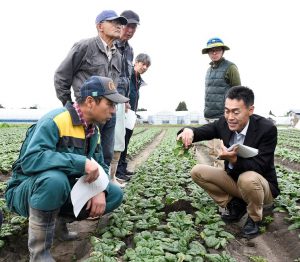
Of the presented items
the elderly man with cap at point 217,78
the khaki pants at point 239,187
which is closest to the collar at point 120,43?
the elderly man with cap at point 217,78

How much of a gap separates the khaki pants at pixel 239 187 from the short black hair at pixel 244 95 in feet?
2.39

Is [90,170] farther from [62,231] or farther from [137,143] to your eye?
[137,143]

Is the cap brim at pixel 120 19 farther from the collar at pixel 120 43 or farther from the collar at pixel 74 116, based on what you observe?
the collar at pixel 74 116

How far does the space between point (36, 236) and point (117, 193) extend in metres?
0.85

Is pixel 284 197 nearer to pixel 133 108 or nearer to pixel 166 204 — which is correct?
pixel 166 204

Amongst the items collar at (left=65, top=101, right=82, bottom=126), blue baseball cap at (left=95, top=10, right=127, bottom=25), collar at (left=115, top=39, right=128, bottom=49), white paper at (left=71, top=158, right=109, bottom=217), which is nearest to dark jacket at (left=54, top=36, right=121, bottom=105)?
blue baseball cap at (left=95, top=10, right=127, bottom=25)

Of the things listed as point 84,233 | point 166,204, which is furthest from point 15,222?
point 166,204

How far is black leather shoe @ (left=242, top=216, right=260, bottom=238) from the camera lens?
3.60m

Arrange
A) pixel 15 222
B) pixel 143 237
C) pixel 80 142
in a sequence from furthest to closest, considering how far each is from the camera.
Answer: pixel 15 222 → pixel 143 237 → pixel 80 142

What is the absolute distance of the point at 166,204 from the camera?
14.3 ft

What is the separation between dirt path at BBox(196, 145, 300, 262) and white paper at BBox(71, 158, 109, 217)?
1.33 metres

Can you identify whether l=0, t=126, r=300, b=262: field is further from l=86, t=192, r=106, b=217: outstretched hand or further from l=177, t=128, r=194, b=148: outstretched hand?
l=177, t=128, r=194, b=148: outstretched hand

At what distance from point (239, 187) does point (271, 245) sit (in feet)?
2.07

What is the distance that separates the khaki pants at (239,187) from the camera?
3.52 m
